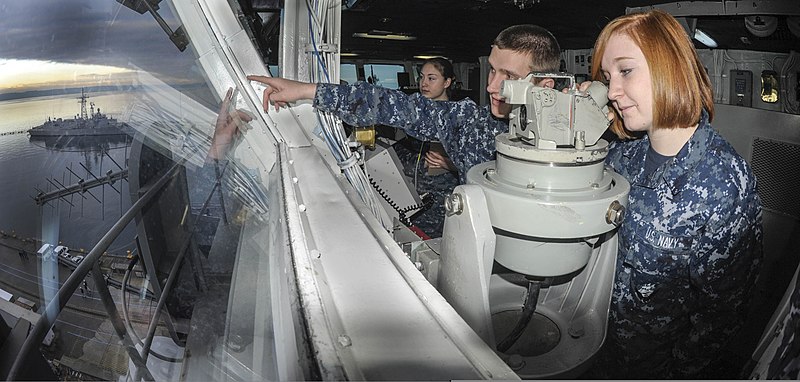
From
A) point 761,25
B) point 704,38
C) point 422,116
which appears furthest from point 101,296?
point 704,38

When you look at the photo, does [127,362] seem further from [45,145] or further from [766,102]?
[766,102]

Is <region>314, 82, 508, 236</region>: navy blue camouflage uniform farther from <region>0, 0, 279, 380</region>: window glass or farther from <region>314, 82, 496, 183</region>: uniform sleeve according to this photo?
<region>0, 0, 279, 380</region>: window glass

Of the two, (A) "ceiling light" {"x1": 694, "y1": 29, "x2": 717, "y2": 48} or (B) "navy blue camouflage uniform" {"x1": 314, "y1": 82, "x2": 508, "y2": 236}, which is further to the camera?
(A) "ceiling light" {"x1": 694, "y1": 29, "x2": 717, "y2": 48}

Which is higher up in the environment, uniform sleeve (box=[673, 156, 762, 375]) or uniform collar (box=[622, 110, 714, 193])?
uniform collar (box=[622, 110, 714, 193])

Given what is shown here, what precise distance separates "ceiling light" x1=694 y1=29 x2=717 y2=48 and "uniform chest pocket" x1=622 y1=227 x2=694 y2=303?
2.85m

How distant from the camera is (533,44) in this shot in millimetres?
2080

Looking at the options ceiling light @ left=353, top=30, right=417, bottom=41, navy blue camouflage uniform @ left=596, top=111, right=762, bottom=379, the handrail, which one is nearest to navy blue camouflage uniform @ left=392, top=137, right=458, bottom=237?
navy blue camouflage uniform @ left=596, top=111, right=762, bottom=379

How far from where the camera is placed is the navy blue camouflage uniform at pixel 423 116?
2117mm

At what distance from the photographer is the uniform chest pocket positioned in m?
1.40

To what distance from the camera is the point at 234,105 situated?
6.90 feet

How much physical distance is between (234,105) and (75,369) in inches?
53.1

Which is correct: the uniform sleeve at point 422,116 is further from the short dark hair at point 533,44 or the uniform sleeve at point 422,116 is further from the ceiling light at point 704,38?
the ceiling light at point 704,38

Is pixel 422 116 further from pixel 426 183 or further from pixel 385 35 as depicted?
pixel 385 35

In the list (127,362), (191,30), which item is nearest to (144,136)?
→ (191,30)
